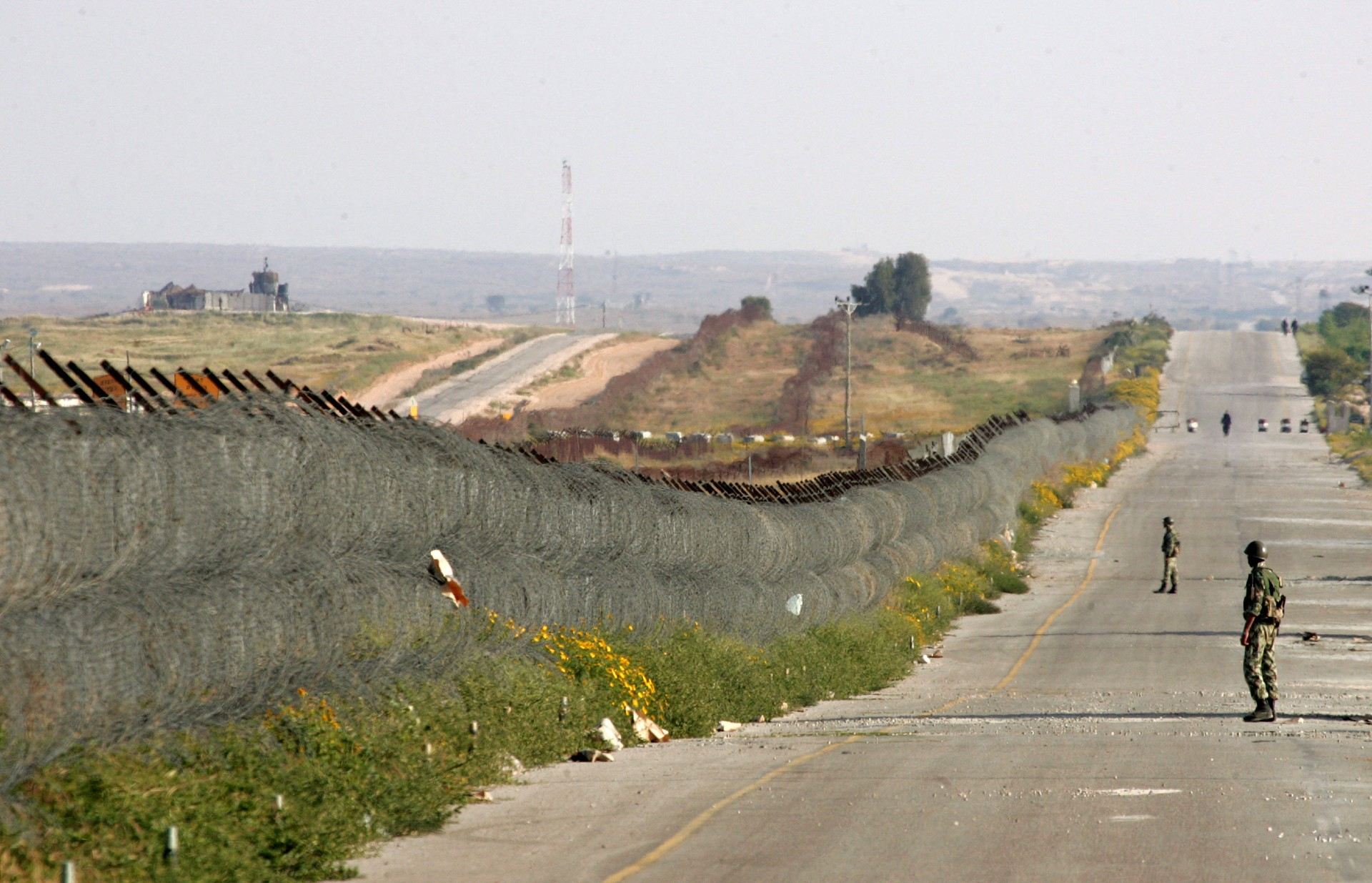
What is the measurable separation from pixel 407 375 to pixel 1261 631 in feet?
384

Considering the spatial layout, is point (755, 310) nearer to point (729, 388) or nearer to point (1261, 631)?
point (729, 388)

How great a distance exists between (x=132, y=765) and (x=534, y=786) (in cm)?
417

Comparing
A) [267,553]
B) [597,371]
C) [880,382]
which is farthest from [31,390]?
[597,371]

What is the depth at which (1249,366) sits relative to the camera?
141 m

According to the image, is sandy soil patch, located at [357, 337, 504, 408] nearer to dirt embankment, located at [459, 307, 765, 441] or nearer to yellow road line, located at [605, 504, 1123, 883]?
dirt embankment, located at [459, 307, 765, 441]

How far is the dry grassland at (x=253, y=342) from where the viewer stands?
399 ft

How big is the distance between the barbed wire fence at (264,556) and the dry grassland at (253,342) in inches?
3461

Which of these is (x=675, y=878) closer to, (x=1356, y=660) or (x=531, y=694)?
(x=531, y=694)

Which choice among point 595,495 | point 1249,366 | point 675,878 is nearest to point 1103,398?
point 1249,366

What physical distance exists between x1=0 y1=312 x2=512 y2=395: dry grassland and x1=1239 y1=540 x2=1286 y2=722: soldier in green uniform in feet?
300

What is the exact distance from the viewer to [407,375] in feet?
429

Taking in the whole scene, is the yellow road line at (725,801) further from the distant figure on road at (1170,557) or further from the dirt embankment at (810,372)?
the dirt embankment at (810,372)

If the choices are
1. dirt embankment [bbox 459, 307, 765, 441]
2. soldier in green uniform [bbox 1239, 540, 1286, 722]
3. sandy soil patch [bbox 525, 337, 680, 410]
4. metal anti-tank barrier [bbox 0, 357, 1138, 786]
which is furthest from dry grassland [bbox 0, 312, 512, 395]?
soldier in green uniform [bbox 1239, 540, 1286, 722]

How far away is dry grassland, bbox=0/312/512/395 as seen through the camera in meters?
122
